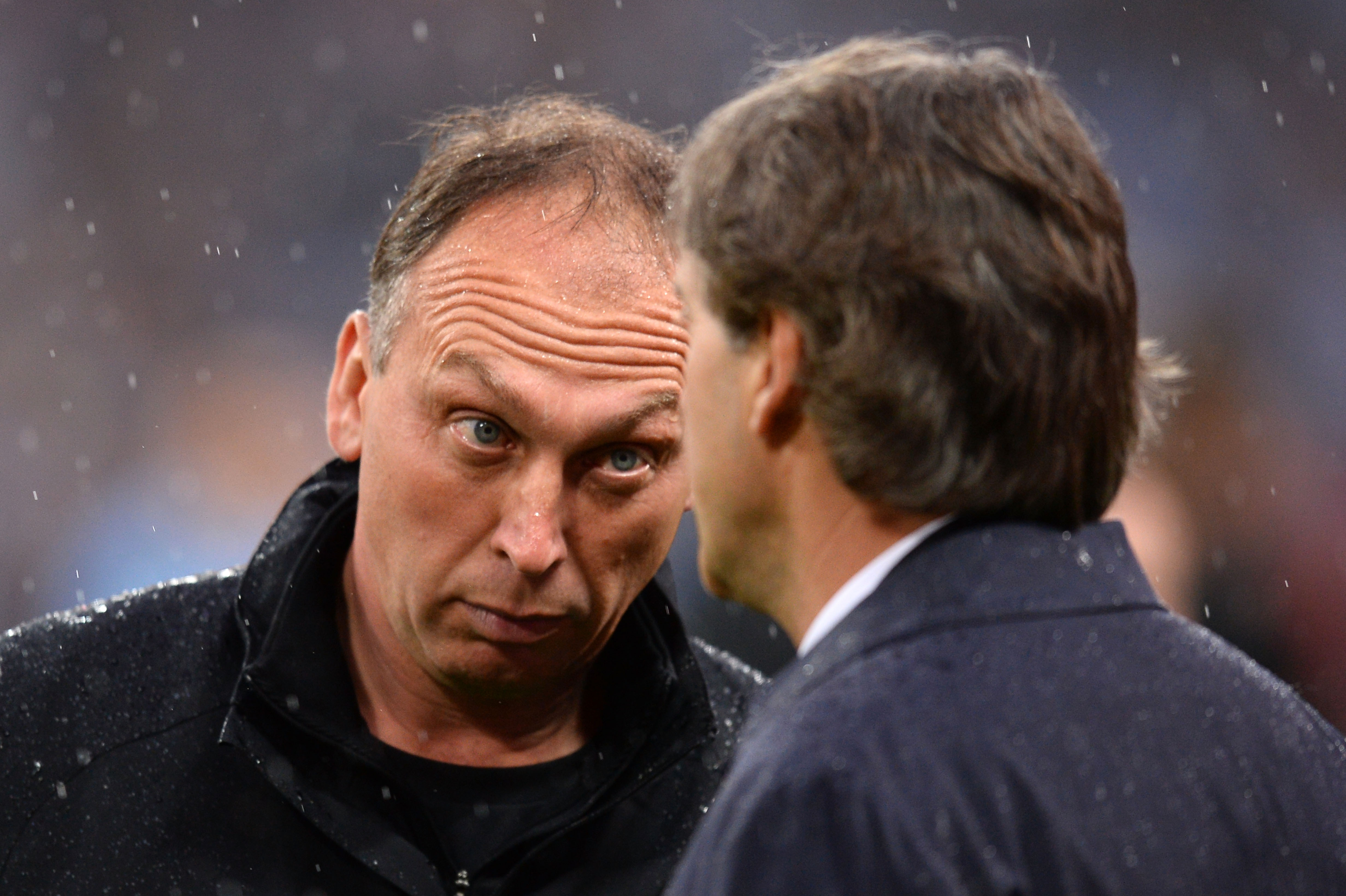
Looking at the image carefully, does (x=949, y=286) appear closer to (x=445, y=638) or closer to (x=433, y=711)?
(x=445, y=638)

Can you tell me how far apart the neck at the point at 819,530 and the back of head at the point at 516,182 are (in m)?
0.97

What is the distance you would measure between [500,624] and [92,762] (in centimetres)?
71

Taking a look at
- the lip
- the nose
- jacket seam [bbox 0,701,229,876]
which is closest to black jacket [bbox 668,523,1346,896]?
the nose

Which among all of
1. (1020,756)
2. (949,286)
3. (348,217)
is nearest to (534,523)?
(949,286)

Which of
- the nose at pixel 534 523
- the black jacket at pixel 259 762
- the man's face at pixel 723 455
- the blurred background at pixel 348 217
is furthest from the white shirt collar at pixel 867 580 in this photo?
the blurred background at pixel 348 217

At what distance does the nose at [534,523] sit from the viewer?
2.13 metres

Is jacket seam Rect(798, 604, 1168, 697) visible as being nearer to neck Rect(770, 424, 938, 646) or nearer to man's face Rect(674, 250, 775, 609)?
neck Rect(770, 424, 938, 646)

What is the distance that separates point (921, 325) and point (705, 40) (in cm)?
573

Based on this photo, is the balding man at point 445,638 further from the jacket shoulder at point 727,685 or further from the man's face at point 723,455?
the man's face at point 723,455

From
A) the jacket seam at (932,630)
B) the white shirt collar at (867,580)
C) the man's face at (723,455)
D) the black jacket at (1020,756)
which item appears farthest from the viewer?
the man's face at (723,455)

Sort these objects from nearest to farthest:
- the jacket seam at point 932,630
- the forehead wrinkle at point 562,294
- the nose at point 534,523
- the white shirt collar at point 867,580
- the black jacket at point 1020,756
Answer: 1. the black jacket at point 1020,756
2. the jacket seam at point 932,630
3. the white shirt collar at point 867,580
4. the nose at point 534,523
5. the forehead wrinkle at point 562,294

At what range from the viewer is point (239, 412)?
20.0ft

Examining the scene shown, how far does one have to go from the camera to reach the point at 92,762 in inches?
87.5

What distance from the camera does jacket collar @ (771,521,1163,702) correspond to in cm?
129
